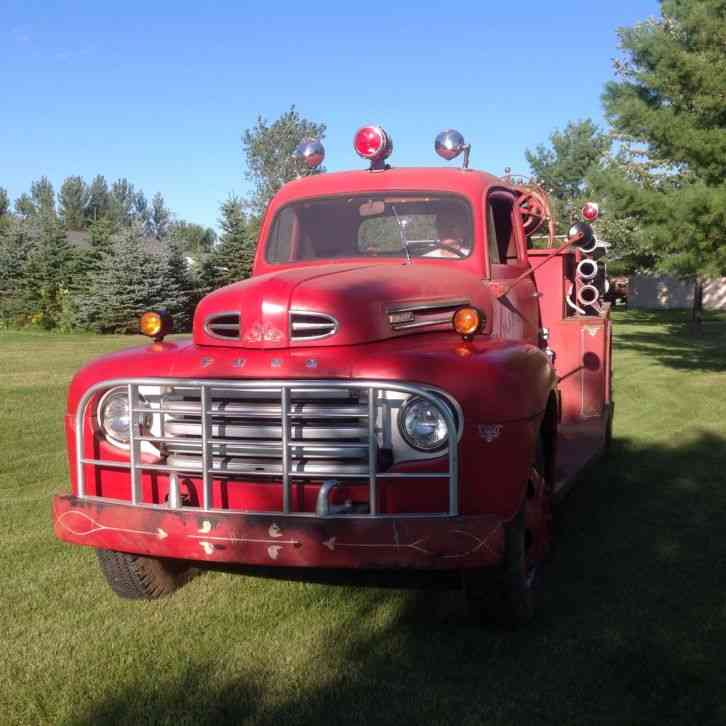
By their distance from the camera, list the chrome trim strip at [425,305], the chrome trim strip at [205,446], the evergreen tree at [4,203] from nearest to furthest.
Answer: the chrome trim strip at [205,446], the chrome trim strip at [425,305], the evergreen tree at [4,203]

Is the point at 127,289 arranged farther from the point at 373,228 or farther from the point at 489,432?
the point at 489,432

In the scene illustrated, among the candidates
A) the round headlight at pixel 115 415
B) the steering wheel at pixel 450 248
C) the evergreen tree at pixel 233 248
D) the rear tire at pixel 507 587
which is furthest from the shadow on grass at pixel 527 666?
the evergreen tree at pixel 233 248

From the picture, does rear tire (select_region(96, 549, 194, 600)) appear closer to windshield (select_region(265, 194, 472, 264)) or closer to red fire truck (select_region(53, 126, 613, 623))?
red fire truck (select_region(53, 126, 613, 623))

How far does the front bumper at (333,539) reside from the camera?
349 cm

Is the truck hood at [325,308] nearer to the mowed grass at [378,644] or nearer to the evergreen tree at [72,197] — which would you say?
the mowed grass at [378,644]

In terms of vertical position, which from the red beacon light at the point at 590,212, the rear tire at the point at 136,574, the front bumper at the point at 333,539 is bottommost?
the rear tire at the point at 136,574

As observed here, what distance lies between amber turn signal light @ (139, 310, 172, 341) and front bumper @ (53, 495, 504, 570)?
1.08m

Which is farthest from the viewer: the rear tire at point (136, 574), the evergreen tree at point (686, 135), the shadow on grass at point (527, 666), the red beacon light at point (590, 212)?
the evergreen tree at point (686, 135)

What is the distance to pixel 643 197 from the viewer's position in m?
14.2

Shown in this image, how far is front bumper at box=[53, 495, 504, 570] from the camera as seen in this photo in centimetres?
349

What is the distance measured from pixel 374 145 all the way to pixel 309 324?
221 cm

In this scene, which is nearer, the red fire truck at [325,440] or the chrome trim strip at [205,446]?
the red fire truck at [325,440]

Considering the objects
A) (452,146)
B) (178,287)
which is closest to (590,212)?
(452,146)

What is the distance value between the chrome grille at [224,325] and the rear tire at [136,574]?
3.78 feet
